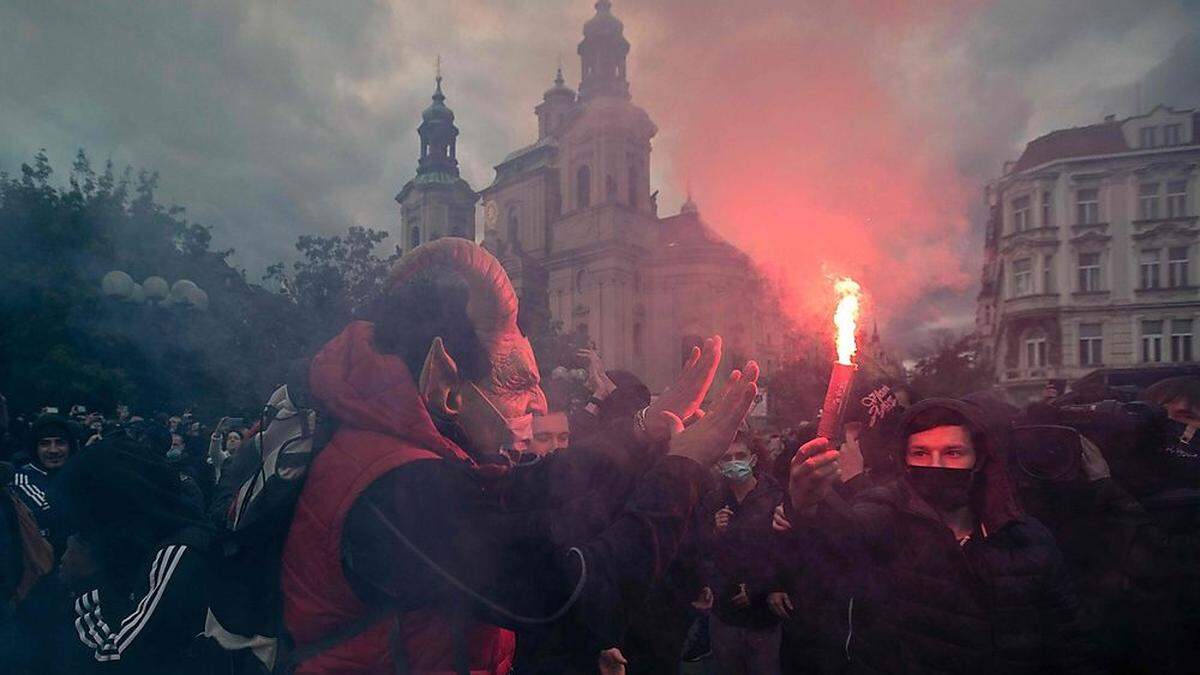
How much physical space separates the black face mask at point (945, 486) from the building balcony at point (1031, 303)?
2883 cm

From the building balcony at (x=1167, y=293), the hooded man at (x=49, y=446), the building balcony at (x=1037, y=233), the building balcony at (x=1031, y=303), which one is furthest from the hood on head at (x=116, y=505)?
the building balcony at (x=1167, y=293)

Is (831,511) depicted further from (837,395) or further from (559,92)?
(559,92)

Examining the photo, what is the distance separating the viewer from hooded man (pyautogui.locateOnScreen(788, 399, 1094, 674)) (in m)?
2.49

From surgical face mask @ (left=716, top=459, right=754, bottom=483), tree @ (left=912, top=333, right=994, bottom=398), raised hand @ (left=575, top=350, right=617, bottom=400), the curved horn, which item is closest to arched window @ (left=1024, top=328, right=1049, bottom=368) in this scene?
tree @ (left=912, top=333, right=994, bottom=398)

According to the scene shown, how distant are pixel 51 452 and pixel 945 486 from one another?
5811 millimetres

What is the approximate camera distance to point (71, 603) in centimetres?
326

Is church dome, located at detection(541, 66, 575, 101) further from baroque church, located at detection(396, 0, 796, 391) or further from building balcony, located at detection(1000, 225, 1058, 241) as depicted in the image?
building balcony, located at detection(1000, 225, 1058, 241)

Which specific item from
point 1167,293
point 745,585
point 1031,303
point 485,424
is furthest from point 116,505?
point 1167,293

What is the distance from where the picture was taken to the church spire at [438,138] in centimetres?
5456

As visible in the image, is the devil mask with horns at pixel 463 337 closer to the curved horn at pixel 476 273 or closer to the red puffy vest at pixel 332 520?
the curved horn at pixel 476 273

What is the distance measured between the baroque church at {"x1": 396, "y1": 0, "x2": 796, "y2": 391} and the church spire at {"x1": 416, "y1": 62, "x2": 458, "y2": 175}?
7.15ft

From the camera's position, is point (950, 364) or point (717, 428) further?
point (950, 364)

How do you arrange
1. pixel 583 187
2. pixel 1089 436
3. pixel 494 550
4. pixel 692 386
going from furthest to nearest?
pixel 583 187 < pixel 1089 436 < pixel 692 386 < pixel 494 550

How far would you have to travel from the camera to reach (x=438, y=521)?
154 cm
